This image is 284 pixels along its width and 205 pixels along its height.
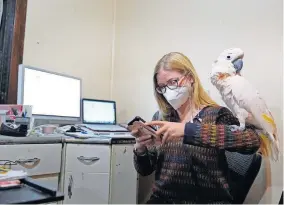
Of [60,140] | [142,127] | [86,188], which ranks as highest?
[142,127]

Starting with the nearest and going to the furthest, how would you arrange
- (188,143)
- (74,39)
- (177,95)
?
Result: 1. (188,143)
2. (177,95)
3. (74,39)

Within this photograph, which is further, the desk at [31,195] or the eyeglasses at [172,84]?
the eyeglasses at [172,84]

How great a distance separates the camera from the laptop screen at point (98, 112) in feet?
6.65

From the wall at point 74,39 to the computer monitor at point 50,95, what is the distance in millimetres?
246

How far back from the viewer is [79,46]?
7.36ft

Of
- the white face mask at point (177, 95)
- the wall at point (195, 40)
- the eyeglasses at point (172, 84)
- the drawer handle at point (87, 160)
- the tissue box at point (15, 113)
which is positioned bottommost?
the drawer handle at point (87, 160)

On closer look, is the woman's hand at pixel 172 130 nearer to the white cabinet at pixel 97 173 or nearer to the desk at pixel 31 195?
the desk at pixel 31 195

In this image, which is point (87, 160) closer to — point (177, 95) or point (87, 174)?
point (87, 174)

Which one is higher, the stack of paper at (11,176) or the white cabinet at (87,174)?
the stack of paper at (11,176)

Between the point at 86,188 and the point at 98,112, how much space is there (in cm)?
69

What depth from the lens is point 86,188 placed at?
60.3 inches

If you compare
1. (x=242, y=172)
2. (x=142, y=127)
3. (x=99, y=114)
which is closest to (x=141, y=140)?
(x=142, y=127)

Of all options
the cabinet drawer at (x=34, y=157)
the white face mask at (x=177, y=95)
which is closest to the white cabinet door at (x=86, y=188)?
the cabinet drawer at (x=34, y=157)

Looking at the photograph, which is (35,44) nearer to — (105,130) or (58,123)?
(58,123)
